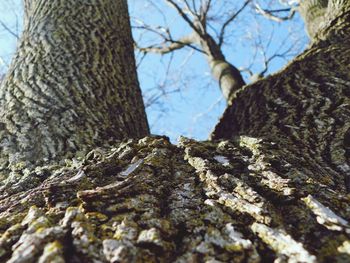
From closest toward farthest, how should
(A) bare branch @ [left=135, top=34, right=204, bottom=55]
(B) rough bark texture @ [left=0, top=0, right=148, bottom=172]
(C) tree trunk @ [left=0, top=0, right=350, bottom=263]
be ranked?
(C) tree trunk @ [left=0, top=0, right=350, bottom=263] → (B) rough bark texture @ [left=0, top=0, right=148, bottom=172] → (A) bare branch @ [left=135, top=34, right=204, bottom=55]

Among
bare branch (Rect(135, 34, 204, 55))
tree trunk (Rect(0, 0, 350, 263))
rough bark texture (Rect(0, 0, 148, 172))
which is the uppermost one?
bare branch (Rect(135, 34, 204, 55))

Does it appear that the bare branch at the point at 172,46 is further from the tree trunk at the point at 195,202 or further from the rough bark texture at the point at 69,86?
the tree trunk at the point at 195,202

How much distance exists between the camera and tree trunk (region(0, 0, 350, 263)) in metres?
0.67

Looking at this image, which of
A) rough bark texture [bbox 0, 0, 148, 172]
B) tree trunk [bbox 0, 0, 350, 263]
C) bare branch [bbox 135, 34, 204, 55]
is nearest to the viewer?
tree trunk [bbox 0, 0, 350, 263]

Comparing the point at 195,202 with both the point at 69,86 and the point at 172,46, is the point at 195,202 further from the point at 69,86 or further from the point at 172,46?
the point at 172,46

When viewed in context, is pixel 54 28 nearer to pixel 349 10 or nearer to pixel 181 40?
pixel 349 10

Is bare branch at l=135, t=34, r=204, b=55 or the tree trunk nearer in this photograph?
the tree trunk

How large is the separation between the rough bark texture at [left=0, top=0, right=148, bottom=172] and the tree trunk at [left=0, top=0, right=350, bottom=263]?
22 cm

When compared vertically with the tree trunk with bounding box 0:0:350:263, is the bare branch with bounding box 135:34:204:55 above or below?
above

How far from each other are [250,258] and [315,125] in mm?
1023

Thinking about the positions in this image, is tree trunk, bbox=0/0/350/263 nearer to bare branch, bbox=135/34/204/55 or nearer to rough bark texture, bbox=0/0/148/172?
rough bark texture, bbox=0/0/148/172

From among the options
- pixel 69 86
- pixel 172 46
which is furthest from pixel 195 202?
pixel 172 46

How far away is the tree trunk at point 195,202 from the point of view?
26.4 inches

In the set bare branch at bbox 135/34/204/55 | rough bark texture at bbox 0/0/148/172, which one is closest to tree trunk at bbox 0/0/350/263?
rough bark texture at bbox 0/0/148/172
